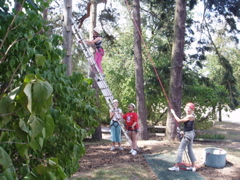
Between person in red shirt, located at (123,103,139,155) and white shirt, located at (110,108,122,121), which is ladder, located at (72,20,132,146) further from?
person in red shirt, located at (123,103,139,155)

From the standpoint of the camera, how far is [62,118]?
130 inches

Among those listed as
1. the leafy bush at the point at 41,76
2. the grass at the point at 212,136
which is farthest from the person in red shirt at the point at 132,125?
the grass at the point at 212,136

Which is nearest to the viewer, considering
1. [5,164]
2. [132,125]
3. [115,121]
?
[5,164]

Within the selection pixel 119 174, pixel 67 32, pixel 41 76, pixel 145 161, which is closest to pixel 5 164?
pixel 41 76

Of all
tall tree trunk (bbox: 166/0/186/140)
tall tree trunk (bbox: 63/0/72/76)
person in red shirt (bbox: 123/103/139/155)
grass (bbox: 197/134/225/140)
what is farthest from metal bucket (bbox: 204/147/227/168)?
grass (bbox: 197/134/225/140)

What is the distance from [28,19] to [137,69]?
331 inches

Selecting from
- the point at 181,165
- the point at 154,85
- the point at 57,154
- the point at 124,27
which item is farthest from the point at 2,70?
the point at 124,27

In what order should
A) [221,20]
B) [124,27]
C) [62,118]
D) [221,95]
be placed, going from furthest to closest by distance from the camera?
[124,27]
[221,95]
[221,20]
[62,118]

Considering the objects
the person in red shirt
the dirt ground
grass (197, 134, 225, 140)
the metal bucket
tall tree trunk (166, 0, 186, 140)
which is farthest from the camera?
grass (197, 134, 225, 140)

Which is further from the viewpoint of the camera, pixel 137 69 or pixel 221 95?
pixel 221 95

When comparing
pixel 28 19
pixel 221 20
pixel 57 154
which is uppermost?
pixel 221 20

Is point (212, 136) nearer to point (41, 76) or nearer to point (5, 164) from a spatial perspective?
point (41, 76)

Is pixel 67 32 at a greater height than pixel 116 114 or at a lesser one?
greater

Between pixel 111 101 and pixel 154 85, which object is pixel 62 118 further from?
pixel 154 85
